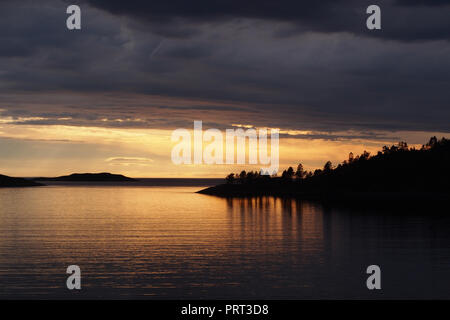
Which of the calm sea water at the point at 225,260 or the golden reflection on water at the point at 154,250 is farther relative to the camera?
the golden reflection on water at the point at 154,250

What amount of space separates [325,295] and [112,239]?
38.2 meters

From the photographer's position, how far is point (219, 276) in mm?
39375

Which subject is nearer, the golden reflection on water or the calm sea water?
the calm sea water

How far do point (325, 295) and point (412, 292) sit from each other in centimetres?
680

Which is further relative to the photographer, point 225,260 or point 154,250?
point 154,250

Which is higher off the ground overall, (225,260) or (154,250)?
(154,250)

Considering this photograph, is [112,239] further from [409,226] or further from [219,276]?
[409,226]
